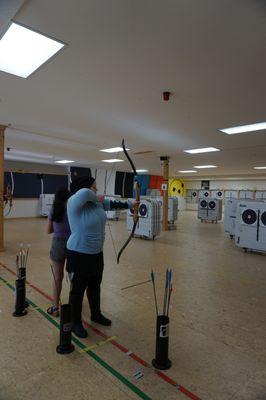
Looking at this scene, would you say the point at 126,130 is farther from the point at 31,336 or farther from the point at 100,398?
the point at 100,398

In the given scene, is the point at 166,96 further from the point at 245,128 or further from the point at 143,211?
the point at 143,211

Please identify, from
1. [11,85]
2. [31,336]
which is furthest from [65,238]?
[11,85]

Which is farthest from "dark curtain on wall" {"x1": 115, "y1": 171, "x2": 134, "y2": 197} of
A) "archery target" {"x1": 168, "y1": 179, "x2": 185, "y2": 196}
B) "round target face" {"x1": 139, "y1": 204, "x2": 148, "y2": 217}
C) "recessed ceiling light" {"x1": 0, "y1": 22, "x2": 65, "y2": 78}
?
"recessed ceiling light" {"x1": 0, "y1": 22, "x2": 65, "y2": 78}

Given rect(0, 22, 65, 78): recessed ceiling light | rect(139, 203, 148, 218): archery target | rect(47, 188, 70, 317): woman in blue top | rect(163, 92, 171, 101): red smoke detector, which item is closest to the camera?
rect(0, 22, 65, 78): recessed ceiling light

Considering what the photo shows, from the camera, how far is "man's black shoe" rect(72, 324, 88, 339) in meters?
1.95

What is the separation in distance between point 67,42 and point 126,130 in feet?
8.79

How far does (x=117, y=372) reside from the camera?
1.60m

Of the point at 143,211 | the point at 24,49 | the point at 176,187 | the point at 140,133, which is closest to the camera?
the point at 24,49

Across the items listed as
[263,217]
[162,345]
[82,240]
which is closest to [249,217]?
[263,217]

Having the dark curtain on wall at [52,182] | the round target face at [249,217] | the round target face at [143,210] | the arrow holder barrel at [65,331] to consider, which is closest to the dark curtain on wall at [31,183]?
the dark curtain on wall at [52,182]

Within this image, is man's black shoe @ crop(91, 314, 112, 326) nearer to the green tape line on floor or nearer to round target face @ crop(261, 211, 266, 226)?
the green tape line on floor

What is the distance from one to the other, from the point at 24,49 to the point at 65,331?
2212 mm

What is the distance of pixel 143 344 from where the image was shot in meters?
1.93

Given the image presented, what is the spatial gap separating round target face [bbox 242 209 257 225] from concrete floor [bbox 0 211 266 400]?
177 centimetres
